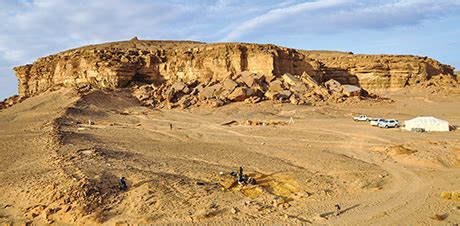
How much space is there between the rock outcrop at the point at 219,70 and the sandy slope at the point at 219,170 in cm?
816

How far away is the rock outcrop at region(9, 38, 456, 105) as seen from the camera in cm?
2993

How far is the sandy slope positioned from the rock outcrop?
26.8 feet

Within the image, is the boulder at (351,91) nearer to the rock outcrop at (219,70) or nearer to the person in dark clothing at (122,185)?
the rock outcrop at (219,70)

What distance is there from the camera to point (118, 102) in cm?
2842

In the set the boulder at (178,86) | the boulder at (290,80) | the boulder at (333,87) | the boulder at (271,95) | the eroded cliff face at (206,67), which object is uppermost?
the eroded cliff face at (206,67)

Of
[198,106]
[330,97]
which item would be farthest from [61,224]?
[330,97]

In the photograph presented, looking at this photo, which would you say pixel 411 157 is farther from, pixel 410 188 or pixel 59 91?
pixel 59 91

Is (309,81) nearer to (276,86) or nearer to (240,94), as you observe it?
(276,86)

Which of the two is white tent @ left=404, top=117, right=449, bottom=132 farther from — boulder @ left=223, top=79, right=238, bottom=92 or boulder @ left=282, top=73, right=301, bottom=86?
boulder @ left=223, top=79, right=238, bottom=92

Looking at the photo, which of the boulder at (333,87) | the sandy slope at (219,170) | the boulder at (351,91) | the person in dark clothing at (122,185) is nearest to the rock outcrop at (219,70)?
the boulder at (333,87)

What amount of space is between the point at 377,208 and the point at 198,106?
63.4 ft

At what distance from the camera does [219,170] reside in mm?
11828

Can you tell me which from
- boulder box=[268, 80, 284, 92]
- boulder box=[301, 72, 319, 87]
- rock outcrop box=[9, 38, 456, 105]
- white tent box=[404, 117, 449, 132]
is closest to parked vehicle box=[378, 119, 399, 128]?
white tent box=[404, 117, 449, 132]

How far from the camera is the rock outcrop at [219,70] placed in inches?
1179
